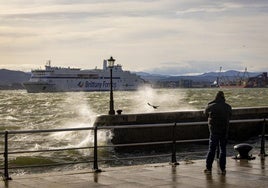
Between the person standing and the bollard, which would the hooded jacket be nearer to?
the person standing

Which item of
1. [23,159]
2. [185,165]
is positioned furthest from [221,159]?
[23,159]

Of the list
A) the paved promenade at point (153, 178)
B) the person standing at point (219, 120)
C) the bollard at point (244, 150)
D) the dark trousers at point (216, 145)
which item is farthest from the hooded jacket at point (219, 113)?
the bollard at point (244, 150)

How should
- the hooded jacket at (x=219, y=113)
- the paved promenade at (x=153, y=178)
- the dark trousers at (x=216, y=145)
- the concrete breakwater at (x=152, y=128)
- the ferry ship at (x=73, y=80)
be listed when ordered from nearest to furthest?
the paved promenade at (x=153, y=178) → the hooded jacket at (x=219, y=113) → the dark trousers at (x=216, y=145) → the concrete breakwater at (x=152, y=128) → the ferry ship at (x=73, y=80)

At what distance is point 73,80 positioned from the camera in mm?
184750

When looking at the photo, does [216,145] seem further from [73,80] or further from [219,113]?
[73,80]

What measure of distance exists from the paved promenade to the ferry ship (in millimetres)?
156113

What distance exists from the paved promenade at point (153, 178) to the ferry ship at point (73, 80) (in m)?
156

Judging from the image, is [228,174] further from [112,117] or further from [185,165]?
[112,117]

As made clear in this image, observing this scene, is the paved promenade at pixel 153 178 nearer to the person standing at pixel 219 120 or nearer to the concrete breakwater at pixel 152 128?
the person standing at pixel 219 120

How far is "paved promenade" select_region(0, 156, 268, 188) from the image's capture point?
38.3ft

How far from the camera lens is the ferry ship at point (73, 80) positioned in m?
176

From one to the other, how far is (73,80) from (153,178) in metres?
173

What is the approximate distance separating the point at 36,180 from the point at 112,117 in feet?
44.2

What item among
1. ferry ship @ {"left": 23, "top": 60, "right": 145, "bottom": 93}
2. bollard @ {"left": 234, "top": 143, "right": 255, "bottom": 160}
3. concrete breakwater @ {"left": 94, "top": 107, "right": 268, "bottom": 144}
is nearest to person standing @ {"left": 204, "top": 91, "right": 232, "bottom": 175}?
bollard @ {"left": 234, "top": 143, "right": 255, "bottom": 160}
